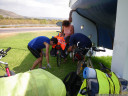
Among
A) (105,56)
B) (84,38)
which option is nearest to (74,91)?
(84,38)

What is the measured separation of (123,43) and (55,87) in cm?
154

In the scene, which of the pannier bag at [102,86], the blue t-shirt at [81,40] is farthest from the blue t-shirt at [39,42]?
the pannier bag at [102,86]

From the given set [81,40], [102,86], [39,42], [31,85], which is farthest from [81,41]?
[31,85]

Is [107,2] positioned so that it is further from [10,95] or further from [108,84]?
[10,95]

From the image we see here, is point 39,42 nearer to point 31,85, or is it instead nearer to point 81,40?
point 81,40

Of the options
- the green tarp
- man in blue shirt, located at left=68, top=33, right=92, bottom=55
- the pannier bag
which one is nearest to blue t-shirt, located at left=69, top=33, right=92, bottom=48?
man in blue shirt, located at left=68, top=33, right=92, bottom=55

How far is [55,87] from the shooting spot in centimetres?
203

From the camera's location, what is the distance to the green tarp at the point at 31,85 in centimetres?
171

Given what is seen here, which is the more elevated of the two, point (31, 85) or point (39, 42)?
point (39, 42)

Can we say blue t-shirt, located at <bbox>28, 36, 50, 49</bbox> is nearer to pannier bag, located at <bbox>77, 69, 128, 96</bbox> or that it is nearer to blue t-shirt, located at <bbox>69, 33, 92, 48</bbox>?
blue t-shirt, located at <bbox>69, 33, 92, 48</bbox>

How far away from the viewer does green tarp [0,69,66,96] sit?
5.61ft

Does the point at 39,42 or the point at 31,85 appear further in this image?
the point at 39,42

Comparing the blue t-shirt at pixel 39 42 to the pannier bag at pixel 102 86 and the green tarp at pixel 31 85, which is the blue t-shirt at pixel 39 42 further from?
the pannier bag at pixel 102 86

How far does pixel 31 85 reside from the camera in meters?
1.84
